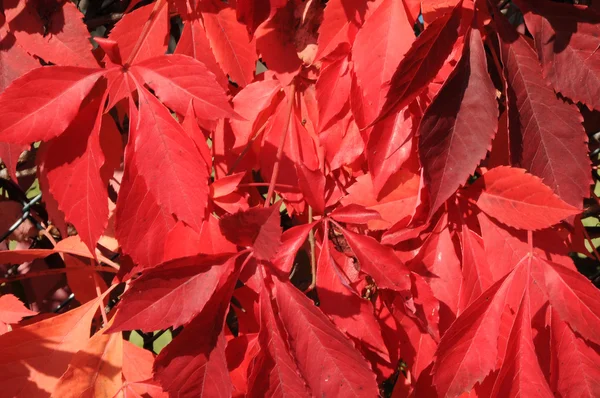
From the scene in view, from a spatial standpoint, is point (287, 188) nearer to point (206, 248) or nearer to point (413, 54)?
point (206, 248)

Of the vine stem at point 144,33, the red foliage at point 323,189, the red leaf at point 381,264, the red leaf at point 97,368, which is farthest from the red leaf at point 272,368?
the vine stem at point 144,33

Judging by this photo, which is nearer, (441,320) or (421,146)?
(421,146)

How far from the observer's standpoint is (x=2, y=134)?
0.56m

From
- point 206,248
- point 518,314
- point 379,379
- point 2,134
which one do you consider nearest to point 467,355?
point 518,314

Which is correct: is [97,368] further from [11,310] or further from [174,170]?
[174,170]

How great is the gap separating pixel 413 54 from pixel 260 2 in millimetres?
218

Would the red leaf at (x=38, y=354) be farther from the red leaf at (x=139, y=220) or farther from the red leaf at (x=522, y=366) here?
the red leaf at (x=522, y=366)

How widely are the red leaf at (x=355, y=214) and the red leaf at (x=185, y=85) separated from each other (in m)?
0.16

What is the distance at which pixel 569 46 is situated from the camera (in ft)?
1.87

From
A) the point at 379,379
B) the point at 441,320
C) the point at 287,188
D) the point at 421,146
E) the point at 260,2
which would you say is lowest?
the point at 379,379

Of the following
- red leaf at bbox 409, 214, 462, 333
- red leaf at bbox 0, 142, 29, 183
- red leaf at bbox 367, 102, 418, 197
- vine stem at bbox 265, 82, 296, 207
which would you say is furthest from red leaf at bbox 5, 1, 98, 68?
red leaf at bbox 409, 214, 462, 333

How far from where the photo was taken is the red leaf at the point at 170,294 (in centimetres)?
52

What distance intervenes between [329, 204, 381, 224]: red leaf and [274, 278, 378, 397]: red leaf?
11 centimetres

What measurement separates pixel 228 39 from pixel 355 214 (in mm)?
277
